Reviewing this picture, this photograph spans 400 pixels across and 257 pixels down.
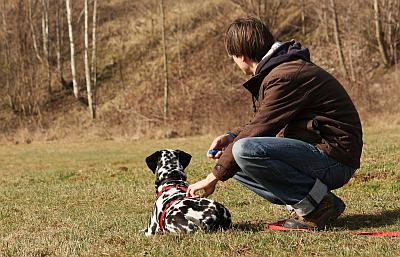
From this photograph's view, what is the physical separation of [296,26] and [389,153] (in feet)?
86.7

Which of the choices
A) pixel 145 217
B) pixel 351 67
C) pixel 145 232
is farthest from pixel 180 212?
→ pixel 351 67

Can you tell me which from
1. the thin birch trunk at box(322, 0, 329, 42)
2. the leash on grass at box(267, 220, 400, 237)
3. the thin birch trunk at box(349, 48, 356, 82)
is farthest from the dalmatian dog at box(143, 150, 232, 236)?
the thin birch trunk at box(322, 0, 329, 42)

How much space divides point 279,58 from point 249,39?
356 mm

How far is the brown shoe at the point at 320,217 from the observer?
18.0ft

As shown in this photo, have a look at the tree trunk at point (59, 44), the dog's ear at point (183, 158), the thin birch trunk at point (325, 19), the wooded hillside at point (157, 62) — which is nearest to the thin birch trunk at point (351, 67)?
the wooded hillside at point (157, 62)

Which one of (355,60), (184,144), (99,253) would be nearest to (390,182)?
(99,253)

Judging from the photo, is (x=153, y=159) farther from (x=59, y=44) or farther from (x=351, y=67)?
(x=59, y=44)

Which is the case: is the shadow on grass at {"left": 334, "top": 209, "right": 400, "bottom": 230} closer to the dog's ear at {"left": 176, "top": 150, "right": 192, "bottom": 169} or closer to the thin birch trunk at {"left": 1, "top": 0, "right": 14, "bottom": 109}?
the dog's ear at {"left": 176, "top": 150, "right": 192, "bottom": 169}

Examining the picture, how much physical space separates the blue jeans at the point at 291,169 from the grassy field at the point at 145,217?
375 millimetres

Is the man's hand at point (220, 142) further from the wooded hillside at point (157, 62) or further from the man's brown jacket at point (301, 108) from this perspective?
the wooded hillside at point (157, 62)

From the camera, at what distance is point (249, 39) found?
5.35 m

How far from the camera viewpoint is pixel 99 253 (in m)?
4.77

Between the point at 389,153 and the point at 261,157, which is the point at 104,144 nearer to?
the point at 389,153

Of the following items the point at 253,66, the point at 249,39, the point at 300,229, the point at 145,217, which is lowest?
the point at 145,217
